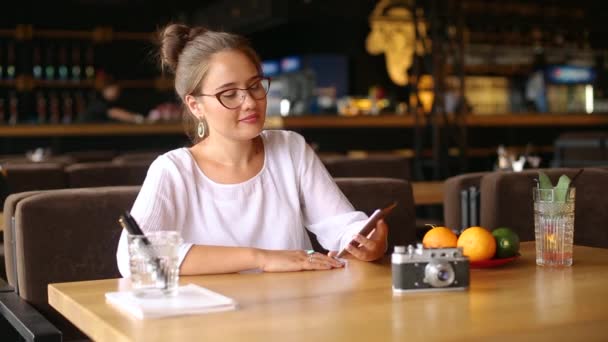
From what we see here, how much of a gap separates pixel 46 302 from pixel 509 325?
1.39 metres

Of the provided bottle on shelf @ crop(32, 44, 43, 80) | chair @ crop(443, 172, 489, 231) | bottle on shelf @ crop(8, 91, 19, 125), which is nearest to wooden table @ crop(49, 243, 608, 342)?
chair @ crop(443, 172, 489, 231)

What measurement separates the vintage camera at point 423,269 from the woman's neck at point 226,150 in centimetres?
79

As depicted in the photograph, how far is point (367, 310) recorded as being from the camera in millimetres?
1455

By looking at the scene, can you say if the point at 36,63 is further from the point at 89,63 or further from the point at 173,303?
the point at 173,303

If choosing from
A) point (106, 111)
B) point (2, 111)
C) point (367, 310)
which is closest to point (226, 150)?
point (367, 310)

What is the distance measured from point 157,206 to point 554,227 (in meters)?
0.87

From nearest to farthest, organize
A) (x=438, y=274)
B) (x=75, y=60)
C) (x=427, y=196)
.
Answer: (x=438, y=274) → (x=427, y=196) → (x=75, y=60)

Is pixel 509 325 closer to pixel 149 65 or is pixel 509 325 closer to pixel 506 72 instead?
pixel 149 65

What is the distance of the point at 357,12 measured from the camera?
10.3 metres

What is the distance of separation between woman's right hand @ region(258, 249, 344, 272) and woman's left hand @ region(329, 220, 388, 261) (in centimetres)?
10

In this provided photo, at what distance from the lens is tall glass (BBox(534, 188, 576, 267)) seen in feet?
6.28

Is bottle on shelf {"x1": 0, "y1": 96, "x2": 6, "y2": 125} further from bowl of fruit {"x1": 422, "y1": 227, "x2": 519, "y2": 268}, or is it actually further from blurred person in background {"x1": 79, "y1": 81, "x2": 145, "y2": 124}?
bowl of fruit {"x1": 422, "y1": 227, "x2": 519, "y2": 268}

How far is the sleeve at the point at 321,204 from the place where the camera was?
238cm

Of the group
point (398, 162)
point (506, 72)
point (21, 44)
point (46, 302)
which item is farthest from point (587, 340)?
point (506, 72)
